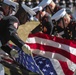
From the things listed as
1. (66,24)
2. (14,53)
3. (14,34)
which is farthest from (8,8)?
(66,24)

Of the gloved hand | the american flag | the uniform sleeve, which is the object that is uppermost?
the uniform sleeve

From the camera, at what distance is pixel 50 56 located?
5.93 meters

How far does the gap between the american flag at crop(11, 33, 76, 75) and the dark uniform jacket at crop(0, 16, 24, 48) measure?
0.26m

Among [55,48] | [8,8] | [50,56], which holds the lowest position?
[50,56]

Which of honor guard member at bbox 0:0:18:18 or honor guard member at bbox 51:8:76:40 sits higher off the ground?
honor guard member at bbox 0:0:18:18

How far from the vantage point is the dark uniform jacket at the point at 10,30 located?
5129 millimetres

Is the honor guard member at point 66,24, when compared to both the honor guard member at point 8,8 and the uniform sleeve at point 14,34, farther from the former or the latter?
the uniform sleeve at point 14,34

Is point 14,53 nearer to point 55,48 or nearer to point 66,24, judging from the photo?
point 55,48

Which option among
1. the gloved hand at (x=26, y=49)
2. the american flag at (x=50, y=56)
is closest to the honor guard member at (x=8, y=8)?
the american flag at (x=50, y=56)

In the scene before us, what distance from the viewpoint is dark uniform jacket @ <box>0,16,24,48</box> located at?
202 inches

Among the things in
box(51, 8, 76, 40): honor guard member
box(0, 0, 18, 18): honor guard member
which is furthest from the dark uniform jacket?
box(51, 8, 76, 40): honor guard member

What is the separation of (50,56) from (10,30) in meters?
1.04

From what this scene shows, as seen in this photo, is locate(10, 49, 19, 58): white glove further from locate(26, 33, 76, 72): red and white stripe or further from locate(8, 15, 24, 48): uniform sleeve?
locate(26, 33, 76, 72): red and white stripe

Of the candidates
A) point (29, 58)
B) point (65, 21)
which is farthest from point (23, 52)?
point (65, 21)
